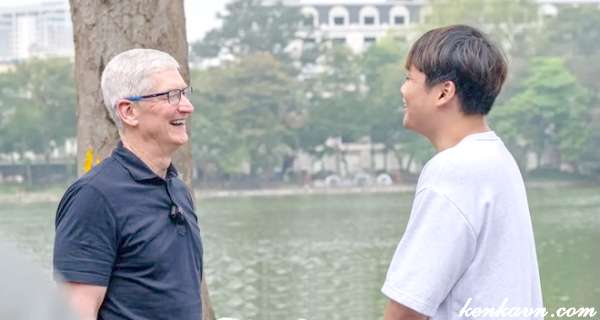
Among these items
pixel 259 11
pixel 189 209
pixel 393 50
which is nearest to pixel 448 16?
pixel 393 50

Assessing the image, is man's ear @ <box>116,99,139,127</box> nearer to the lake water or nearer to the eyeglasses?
the eyeglasses

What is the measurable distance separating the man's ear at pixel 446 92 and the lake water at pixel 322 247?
2572mm

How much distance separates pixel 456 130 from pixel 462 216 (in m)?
0.14

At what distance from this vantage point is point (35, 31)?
67875 millimetres

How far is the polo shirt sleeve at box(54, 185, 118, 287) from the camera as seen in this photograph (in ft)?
5.07

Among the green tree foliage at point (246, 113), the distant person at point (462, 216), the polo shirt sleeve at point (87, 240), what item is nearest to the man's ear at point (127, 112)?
the polo shirt sleeve at point (87, 240)

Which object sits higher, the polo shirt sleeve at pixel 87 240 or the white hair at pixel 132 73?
the white hair at pixel 132 73

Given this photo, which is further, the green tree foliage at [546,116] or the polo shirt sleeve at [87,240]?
the green tree foliage at [546,116]

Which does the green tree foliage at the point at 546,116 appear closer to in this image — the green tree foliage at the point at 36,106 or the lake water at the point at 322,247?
the lake water at the point at 322,247

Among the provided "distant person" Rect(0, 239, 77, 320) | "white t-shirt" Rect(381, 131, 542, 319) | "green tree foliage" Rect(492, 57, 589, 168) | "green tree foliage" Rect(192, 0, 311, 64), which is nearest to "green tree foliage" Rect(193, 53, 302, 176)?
"green tree foliage" Rect(192, 0, 311, 64)

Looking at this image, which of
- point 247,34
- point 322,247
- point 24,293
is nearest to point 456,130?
point 24,293

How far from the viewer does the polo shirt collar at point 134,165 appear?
1.64m

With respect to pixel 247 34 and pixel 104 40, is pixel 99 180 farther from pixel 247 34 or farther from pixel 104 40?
pixel 247 34

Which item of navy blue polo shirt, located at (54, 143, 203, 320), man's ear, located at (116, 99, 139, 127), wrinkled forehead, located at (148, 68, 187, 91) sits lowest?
navy blue polo shirt, located at (54, 143, 203, 320)
